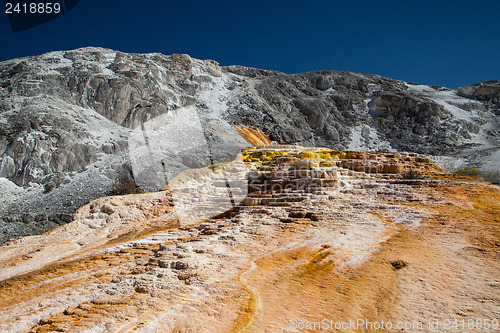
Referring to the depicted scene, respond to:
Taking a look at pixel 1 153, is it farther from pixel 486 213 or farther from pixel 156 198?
pixel 486 213

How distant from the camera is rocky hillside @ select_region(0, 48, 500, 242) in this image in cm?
1334

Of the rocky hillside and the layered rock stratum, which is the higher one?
the rocky hillside

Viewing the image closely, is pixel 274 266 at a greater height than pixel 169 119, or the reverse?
pixel 169 119

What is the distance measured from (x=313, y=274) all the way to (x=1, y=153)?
17.0m

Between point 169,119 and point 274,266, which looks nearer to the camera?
point 274,266

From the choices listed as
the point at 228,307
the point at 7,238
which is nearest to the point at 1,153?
the point at 7,238

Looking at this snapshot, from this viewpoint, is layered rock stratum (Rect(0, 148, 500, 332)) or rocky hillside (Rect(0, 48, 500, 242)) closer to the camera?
layered rock stratum (Rect(0, 148, 500, 332))

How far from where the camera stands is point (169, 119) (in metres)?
23.4

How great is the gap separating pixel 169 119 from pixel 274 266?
69.0ft

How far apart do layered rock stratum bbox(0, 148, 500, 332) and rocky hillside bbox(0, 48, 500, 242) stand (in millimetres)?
4648

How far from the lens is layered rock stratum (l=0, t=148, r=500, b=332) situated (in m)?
2.89

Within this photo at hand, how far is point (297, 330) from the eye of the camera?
2.69m

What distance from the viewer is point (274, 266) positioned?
4.32 m

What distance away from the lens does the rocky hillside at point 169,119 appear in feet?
43.8
